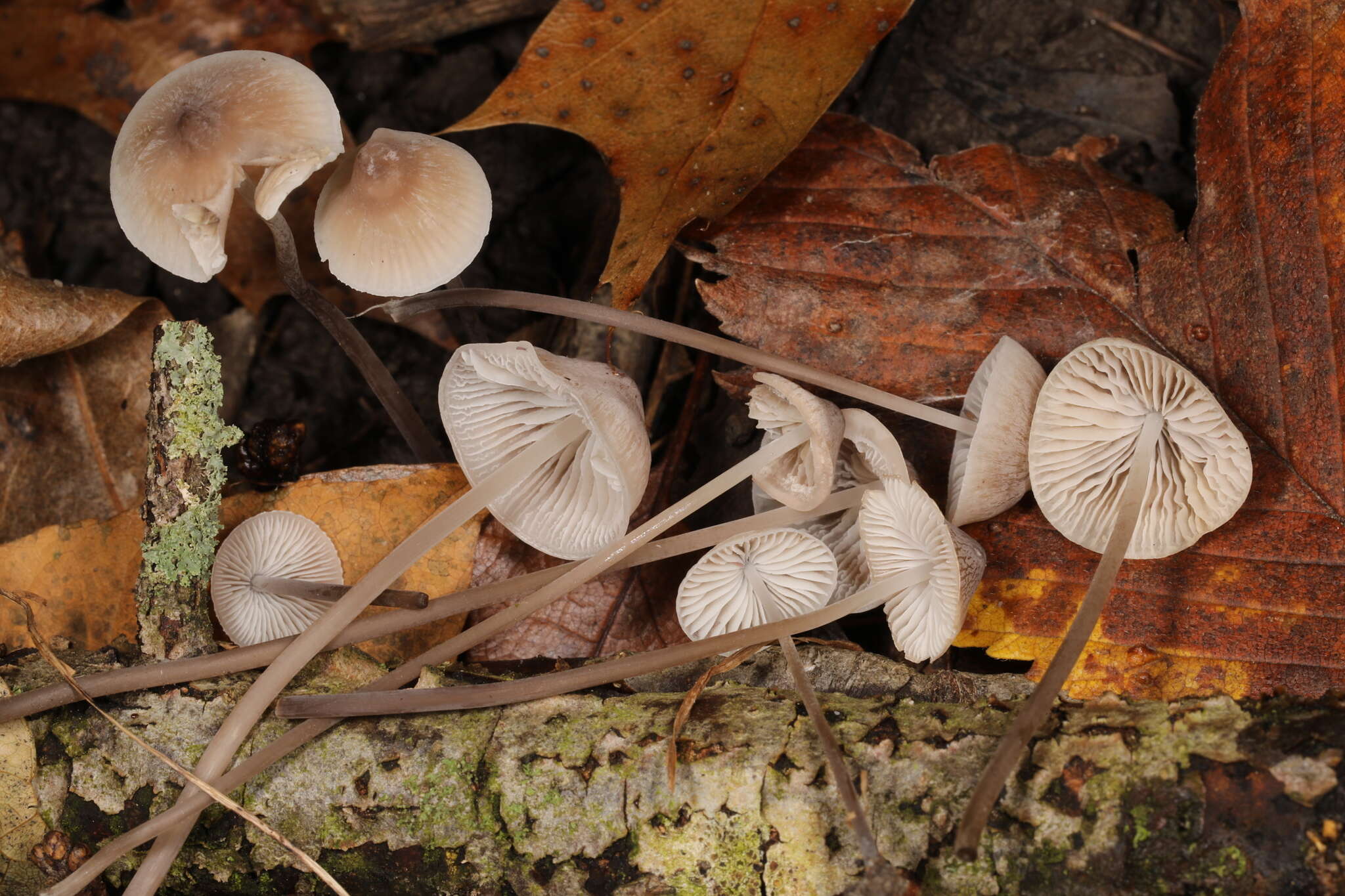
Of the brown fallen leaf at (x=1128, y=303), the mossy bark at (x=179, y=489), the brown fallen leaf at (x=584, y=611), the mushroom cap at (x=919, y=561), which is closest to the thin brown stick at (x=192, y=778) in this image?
the mossy bark at (x=179, y=489)

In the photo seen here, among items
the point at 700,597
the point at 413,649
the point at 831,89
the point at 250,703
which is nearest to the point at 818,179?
the point at 831,89

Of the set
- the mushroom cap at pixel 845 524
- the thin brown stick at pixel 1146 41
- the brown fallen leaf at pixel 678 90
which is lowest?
the mushroom cap at pixel 845 524

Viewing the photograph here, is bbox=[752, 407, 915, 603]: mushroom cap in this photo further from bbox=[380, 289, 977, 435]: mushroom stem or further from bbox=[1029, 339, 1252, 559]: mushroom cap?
bbox=[1029, 339, 1252, 559]: mushroom cap

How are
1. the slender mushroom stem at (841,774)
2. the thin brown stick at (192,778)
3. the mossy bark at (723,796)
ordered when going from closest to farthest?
1. the mossy bark at (723,796)
2. the slender mushroom stem at (841,774)
3. the thin brown stick at (192,778)

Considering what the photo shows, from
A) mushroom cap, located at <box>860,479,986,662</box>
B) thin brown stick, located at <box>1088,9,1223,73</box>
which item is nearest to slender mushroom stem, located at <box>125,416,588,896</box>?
mushroom cap, located at <box>860,479,986,662</box>

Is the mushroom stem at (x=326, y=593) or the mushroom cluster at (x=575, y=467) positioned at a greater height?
the mushroom cluster at (x=575, y=467)

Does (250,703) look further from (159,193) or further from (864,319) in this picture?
(864,319)

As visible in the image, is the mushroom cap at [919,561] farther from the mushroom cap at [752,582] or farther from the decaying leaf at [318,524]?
the decaying leaf at [318,524]
